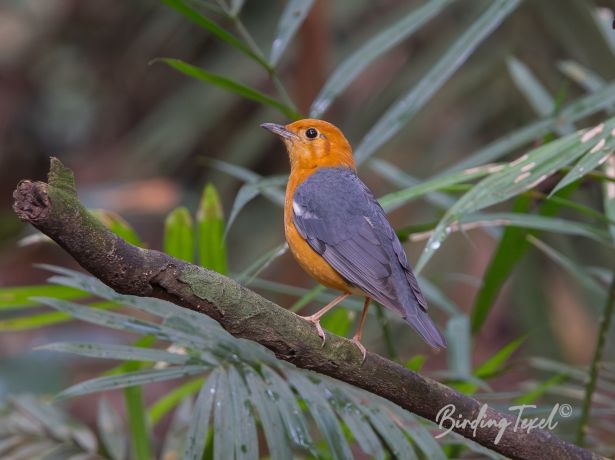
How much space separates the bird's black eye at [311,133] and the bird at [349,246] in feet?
0.58

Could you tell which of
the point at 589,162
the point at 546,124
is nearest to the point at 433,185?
the point at 589,162

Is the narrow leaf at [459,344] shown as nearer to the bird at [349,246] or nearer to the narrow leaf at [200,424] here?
the bird at [349,246]

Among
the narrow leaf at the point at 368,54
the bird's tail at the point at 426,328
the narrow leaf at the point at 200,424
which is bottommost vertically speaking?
the narrow leaf at the point at 200,424

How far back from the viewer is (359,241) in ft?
10.3

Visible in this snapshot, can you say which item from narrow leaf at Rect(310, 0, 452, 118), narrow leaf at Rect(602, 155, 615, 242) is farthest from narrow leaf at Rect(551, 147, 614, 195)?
narrow leaf at Rect(310, 0, 452, 118)

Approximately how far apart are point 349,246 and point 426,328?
488 mm

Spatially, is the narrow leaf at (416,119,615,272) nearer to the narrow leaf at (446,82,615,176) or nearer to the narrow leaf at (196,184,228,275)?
the narrow leaf at (446,82,615,176)

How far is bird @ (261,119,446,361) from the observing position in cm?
286

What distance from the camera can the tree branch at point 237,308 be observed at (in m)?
1.93

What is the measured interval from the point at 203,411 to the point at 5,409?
1360 millimetres

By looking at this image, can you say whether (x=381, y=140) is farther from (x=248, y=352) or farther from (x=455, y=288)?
(x=455, y=288)

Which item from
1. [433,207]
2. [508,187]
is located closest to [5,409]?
[508,187]

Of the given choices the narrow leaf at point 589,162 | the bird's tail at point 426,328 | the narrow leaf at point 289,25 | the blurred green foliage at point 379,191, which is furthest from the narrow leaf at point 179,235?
the narrow leaf at point 589,162

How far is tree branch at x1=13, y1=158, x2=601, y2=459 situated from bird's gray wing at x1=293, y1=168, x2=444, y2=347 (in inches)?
8.5
